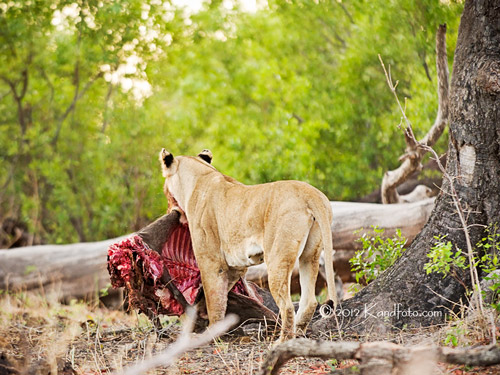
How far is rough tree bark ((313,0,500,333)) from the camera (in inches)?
188

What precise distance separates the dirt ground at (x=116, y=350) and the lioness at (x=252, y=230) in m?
0.36

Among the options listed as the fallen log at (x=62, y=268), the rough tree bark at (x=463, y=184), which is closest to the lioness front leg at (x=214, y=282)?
the rough tree bark at (x=463, y=184)

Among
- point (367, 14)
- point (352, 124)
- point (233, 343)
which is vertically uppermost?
point (367, 14)

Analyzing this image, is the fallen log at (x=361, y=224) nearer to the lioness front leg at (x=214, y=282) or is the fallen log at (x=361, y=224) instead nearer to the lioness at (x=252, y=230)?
the lioness at (x=252, y=230)

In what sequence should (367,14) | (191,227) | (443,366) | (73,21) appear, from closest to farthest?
(443,366)
(191,227)
(367,14)
(73,21)

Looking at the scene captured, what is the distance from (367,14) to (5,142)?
8355 mm

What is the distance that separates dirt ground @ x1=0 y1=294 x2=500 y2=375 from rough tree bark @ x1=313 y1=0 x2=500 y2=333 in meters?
0.41

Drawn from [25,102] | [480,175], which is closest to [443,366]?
[480,175]

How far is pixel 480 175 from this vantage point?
4793mm

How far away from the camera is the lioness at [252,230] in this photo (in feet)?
14.9

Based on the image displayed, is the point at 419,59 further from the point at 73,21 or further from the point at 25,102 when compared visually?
the point at 25,102

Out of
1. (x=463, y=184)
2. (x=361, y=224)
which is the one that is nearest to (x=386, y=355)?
(x=463, y=184)

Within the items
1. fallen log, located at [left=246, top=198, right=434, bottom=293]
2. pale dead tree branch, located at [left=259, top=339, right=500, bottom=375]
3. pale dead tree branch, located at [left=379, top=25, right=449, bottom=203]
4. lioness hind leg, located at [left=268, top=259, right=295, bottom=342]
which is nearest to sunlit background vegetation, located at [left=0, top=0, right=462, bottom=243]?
pale dead tree branch, located at [left=379, top=25, right=449, bottom=203]

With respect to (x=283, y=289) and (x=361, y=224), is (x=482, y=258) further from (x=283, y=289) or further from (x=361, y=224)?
(x=361, y=224)
